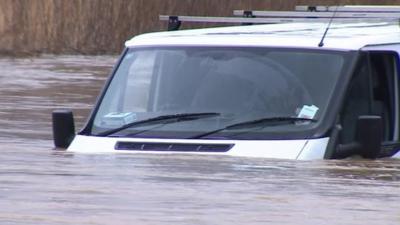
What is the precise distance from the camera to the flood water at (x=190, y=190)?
514cm

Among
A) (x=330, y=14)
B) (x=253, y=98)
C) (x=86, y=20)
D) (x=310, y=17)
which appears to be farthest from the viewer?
(x=86, y=20)

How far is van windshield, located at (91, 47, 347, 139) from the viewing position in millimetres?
7410

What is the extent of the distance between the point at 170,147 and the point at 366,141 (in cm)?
115

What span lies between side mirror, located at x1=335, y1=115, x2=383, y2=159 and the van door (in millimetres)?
24

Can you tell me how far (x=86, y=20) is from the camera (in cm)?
2978

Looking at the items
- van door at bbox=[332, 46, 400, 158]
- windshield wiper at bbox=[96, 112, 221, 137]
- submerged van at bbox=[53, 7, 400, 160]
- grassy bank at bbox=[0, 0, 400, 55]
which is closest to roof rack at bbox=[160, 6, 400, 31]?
submerged van at bbox=[53, 7, 400, 160]

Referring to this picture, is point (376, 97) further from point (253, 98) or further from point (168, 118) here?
point (168, 118)

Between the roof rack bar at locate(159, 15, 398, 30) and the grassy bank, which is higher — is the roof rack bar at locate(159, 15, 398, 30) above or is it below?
above

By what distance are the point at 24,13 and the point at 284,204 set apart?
2389 cm

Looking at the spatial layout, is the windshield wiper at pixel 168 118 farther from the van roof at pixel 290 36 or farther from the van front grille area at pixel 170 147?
the van roof at pixel 290 36

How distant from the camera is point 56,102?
52.0 feet

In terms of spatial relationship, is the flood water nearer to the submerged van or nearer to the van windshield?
the submerged van

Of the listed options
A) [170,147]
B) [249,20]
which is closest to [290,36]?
[170,147]

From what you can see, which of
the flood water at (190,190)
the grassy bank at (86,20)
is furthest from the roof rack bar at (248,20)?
the grassy bank at (86,20)
